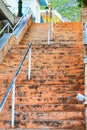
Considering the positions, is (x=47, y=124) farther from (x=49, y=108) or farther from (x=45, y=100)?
(x=45, y=100)

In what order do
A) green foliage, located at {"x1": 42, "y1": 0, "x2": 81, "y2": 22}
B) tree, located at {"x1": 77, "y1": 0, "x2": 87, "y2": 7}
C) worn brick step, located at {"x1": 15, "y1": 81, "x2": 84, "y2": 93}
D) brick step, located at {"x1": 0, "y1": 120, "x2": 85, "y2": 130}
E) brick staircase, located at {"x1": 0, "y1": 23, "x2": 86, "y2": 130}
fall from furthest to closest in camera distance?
green foliage, located at {"x1": 42, "y1": 0, "x2": 81, "y2": 22} → tree, located at {"x1": 77, "y1": 0, "x2": 87, "y2": 7} → worn brick step, located at {"x1": 15, "y1": 81, "x2": 84, "y2": 93} → brick staircase, located at {"x1": 0, "y1": 23, "x2": 86, "y2": 130} → brick step, located at {"x1": 0, "y1": 120, "x2": 85, "y2": 130}

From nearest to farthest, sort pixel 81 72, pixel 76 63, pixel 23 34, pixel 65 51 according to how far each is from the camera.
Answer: pixel 81 72, pixel 76 63, pixel 65 51, pixel 23 34

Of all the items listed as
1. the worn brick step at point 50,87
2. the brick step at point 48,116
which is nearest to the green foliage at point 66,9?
the worn brick step at point 50,87

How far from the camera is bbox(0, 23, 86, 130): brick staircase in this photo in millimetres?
8805

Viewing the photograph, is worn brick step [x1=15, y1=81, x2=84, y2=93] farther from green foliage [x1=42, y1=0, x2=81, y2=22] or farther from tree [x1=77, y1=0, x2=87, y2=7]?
green foliage [x1=42, y1=0, x2=81, y2=22]

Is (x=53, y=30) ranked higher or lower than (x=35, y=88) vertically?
lower

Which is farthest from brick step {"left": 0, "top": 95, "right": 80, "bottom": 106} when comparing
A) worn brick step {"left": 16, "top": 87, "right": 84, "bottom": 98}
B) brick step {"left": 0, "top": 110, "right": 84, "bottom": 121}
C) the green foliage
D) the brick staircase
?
the green foliage

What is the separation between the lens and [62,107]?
936 cm

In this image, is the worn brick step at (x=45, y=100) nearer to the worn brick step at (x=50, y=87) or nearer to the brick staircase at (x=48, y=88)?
the brick staircase at (x=48, y=88)

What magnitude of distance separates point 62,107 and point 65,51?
4.39m

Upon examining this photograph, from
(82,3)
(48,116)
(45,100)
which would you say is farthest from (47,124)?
(82,3)

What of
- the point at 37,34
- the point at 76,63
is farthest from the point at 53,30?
the point at 76,63

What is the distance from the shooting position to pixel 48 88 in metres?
10.4

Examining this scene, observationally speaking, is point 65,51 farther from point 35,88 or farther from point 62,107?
point 62,107
